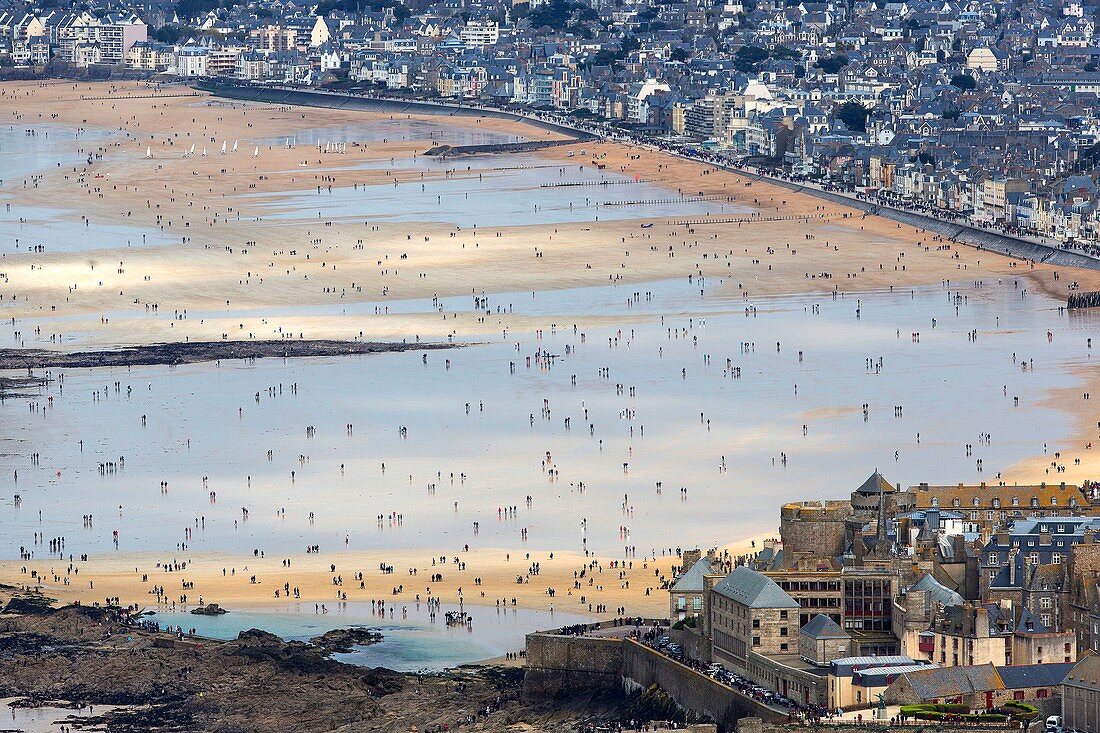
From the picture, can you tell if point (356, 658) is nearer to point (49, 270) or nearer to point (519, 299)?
point (519, 299)

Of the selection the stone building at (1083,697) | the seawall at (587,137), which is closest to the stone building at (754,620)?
the stone building at (1083,697)

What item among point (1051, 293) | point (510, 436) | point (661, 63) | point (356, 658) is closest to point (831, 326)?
point (1051, 293)

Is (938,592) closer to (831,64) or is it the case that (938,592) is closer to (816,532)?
(816,532)

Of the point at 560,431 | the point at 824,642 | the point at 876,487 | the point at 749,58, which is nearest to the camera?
the point at 824,642

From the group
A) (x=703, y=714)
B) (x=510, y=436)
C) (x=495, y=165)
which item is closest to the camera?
(x=703, y=714)

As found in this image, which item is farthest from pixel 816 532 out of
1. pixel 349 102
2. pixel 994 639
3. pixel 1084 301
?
pixel 349 102

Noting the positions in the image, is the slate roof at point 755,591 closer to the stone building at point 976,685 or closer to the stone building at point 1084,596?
the stone building at point 976,685

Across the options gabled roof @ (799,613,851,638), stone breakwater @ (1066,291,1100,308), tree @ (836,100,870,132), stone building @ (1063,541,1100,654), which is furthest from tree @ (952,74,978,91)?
gabled roof @ (799,613,851,638)
